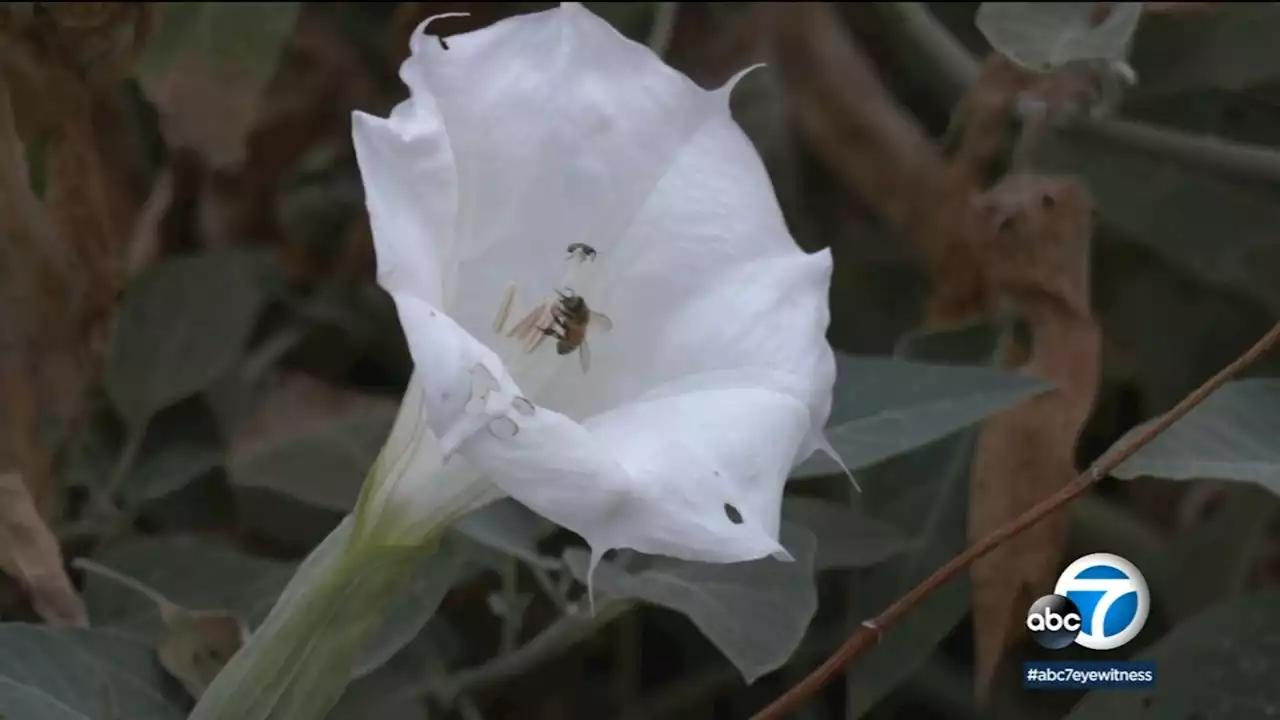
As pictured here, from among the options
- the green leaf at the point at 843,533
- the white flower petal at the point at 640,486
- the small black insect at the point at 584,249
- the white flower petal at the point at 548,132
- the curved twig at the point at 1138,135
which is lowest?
the green leaf at the point at 843,533

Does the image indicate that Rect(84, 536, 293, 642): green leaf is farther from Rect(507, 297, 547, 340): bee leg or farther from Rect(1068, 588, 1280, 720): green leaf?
Rect(1068, 588, 1280, 720): green leaf

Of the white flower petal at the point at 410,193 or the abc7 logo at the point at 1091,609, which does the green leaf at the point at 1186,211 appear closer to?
the abc7 logo at the point at 1091,609

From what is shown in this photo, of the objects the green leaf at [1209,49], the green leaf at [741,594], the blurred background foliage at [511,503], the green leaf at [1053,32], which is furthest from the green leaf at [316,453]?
the green leaf at [1209,49]

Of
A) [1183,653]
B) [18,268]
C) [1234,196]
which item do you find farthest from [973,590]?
[18,268]

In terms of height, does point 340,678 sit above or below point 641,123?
below

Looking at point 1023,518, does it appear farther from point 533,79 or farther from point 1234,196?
point 1234,196
